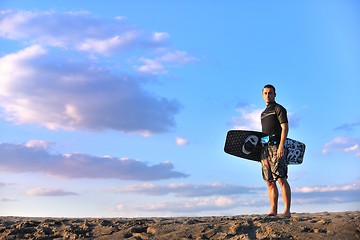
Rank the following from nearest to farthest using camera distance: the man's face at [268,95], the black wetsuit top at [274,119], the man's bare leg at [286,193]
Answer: the man's bare leg at [286,193] < the black wetsuit top at [274,119] < the man's face at [268,95]

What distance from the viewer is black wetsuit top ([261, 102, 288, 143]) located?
772 cm

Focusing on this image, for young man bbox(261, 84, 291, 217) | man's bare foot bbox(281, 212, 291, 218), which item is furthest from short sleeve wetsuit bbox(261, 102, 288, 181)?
man's bare foot bbox(281, 212, 291, 218)

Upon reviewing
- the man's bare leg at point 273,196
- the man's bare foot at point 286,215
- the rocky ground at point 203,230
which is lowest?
the rocky ground at point 203,230

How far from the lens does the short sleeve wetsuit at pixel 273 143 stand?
7.67 m

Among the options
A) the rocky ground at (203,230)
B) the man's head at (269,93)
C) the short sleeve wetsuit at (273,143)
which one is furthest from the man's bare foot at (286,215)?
the man's head at (269,93)

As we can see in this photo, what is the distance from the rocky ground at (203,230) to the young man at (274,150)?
79 centimetres

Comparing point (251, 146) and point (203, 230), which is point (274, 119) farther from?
point (203, 230)

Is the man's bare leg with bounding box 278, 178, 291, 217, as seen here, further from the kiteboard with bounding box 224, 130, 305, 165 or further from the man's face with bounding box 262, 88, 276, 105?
the man's face with bounding box 262, 88, 276, 105

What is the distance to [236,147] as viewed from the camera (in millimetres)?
8945

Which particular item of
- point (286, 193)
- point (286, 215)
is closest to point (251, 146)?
point (286, 193)

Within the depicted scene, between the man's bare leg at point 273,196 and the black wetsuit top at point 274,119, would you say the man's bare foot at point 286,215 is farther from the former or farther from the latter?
the black wetsuit top at point 274,119

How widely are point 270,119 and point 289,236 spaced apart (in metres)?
2.37

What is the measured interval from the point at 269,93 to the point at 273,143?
86cm

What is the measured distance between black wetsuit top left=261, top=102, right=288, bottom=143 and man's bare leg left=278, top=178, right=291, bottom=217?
681mm
